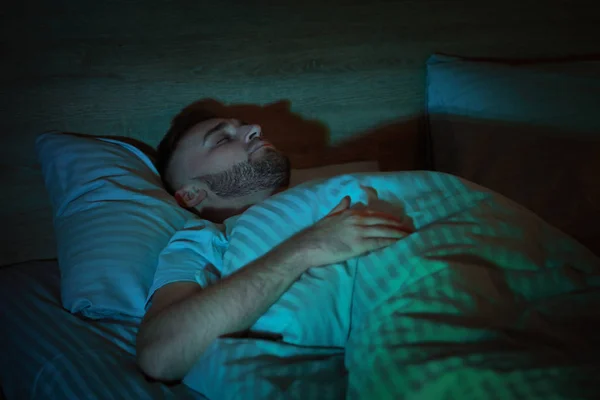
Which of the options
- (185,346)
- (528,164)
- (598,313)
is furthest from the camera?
(528,164)

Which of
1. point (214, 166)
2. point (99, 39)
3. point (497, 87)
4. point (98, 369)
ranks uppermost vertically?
point (99, 39)

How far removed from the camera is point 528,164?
1.40 meters

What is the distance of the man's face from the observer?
4.18ft

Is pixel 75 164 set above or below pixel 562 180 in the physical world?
above

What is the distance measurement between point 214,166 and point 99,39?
17.0 inches

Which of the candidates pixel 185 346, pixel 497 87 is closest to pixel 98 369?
pixel 185 346

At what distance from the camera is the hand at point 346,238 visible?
92 cm

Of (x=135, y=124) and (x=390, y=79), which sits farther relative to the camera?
(x=390, y=79)

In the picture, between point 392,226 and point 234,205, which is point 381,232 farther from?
point 234,205

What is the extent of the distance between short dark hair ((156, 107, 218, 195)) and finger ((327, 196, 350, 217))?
530mm

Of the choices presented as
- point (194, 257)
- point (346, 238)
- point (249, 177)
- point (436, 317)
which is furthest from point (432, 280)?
point (249, 177)

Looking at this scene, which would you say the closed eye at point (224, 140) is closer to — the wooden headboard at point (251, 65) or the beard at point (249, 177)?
the beard at point (249, 177)

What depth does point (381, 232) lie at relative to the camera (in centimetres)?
93

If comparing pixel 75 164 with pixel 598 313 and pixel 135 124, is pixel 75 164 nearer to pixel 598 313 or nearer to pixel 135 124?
pixel 135 124
